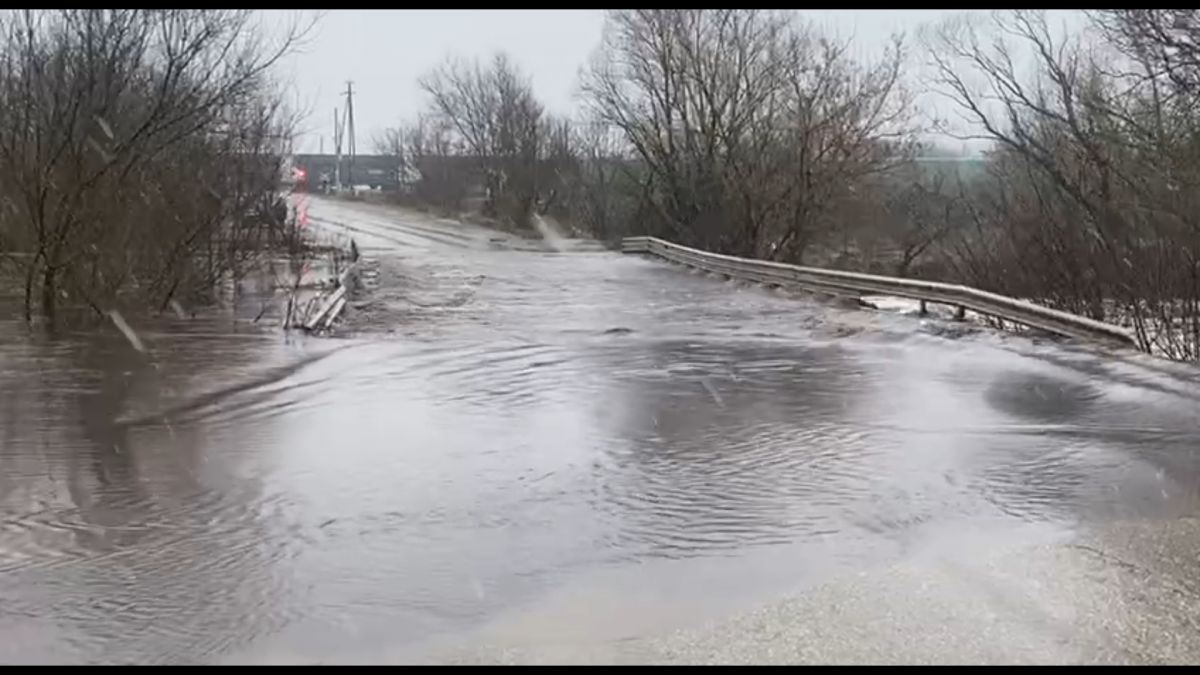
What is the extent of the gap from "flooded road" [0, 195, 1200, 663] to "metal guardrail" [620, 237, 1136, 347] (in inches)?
49.2

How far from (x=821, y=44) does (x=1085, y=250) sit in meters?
27.7

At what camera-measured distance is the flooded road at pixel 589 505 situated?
6070 mm

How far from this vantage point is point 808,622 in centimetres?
615

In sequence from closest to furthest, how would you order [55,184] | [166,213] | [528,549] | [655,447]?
1. [528,549]
2. [655,447]
3. [55,184]
4. [166,213]

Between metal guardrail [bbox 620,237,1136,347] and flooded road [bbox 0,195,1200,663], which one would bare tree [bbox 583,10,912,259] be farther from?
flooded road [bbox 0,195,1200,663]

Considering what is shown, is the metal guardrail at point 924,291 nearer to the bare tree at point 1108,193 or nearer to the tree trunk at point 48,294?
the bare tree at point 1108,193

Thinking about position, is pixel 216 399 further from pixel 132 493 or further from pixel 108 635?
pixel 108 635

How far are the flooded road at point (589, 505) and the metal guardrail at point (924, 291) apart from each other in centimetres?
125

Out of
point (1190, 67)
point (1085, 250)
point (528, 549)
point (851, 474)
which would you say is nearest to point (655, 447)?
point (851, 474)

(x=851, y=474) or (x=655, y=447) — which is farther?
(x=655, y=447)

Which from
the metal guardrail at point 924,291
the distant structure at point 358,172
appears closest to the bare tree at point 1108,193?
the metal guardrail at point 924,291

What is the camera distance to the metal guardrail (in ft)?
58.2

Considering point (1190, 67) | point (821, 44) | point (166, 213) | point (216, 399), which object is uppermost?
point (821, 44)

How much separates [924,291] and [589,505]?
14885 millimetres
